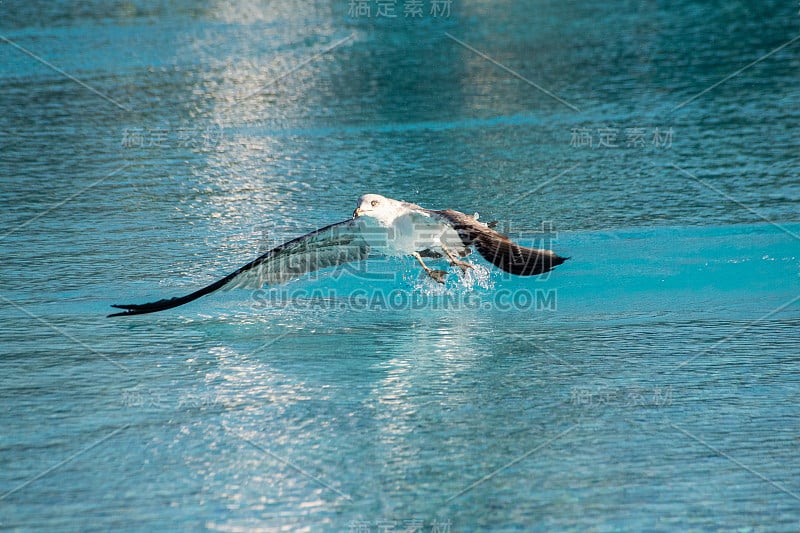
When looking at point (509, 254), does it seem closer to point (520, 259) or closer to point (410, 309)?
point (520, 259)

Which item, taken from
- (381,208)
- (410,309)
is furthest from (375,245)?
(410,309)

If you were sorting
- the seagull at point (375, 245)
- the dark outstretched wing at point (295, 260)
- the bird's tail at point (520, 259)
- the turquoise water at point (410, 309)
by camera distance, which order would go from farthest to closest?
the dark outstretched wing at point (295, 260) → the seagull at point (375, 245) → the bird's tail at point (520, 259) → the turquoise water at point (410, 309)

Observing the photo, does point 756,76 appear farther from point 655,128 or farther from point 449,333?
point 449,333

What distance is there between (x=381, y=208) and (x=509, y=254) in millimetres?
1231

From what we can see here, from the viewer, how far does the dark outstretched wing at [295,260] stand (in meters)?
6.72

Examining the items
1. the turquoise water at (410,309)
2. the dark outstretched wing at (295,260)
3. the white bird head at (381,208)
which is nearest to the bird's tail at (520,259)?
the turquoise water at (410,309)

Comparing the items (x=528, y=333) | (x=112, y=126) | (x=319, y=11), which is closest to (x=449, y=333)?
(x=528, y=333)

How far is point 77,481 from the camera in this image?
4859mm

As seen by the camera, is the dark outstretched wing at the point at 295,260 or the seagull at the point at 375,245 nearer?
the seagull at the point at 375,245

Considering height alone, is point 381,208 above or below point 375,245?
above

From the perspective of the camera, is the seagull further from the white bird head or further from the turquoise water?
the turquoise water

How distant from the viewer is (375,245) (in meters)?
7.34

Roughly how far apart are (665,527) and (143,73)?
1363cm

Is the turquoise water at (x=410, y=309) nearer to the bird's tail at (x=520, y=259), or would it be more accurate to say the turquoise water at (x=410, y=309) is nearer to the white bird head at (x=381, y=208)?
the bird's tail at (x=520, y=259)
